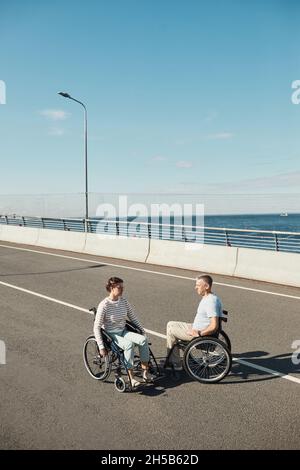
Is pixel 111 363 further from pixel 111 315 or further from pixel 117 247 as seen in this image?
pixel 117 247

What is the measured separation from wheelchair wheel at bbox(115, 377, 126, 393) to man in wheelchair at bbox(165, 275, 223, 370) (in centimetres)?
85

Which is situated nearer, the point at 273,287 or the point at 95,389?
the point at 95,389

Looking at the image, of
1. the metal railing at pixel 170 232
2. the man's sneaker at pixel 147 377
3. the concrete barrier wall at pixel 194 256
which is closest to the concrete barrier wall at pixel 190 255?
the concrete barrier wall at pixel 194 256

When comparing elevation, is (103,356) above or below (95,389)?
above

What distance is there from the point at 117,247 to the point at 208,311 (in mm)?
13113

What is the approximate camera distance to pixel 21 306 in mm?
10156

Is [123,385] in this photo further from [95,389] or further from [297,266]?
[297,266]

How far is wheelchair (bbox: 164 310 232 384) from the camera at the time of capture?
5.89m

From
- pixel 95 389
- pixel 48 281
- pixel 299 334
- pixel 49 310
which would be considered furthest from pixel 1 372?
pixel 48 281

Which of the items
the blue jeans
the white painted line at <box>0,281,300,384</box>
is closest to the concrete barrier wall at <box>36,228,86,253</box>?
the white painted line at <box>0,281,300,384</box>

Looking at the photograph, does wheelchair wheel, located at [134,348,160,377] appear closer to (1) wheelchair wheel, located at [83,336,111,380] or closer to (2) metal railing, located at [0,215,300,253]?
(1) wheelchair wheel, located at [83,336,111,380]

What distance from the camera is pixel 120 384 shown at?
18.8 ft
